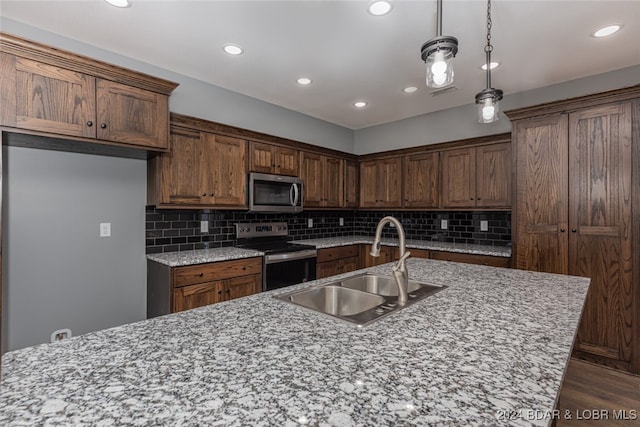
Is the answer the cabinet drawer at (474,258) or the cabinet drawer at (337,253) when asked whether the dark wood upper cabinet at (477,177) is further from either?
the cabinet drawer at (337,253)

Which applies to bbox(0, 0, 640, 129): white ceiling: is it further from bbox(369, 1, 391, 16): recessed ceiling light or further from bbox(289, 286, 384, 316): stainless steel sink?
bbox(289, 286, 384, 316): stainless steel sink

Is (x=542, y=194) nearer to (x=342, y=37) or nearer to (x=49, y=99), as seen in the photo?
(x=342, y=37)

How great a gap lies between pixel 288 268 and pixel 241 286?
53cm

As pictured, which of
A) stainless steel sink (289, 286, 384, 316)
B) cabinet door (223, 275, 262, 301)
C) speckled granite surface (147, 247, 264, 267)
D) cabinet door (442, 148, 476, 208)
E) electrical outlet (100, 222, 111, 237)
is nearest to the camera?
stainless steel sink (289, 286, 384, 316)

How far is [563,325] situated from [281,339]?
969 millimetres

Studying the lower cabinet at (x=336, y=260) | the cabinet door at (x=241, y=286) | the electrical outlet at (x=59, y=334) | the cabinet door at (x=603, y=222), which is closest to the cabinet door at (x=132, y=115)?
the cabinet door at (x=241, y=286)

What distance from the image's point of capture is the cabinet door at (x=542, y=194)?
9.06ft

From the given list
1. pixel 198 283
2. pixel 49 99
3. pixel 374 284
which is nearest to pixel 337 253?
pixel 198 283

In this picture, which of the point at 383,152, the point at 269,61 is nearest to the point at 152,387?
the point at 269,61

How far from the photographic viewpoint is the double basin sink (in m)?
1.46

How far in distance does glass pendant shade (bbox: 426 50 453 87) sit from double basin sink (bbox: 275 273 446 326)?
997 millimetres

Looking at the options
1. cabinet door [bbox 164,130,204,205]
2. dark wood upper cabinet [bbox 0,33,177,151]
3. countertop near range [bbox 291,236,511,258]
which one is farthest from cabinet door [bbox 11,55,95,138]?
countertop near range [bbox 291,236,511,258]

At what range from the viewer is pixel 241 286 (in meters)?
2.89

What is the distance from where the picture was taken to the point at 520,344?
3.19ft
